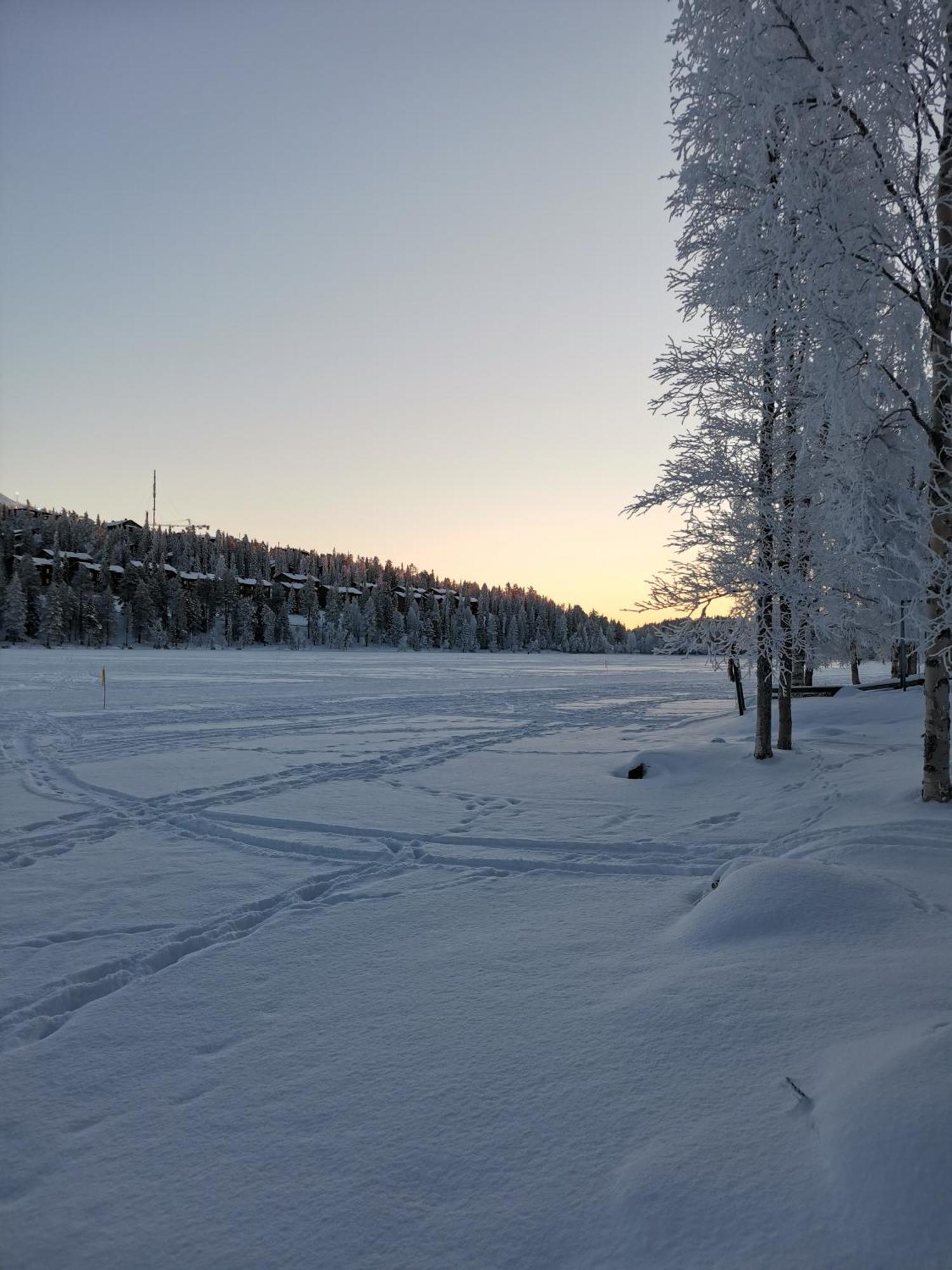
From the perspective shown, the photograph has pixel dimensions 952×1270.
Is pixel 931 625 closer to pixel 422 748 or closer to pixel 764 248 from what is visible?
pixel 764 248

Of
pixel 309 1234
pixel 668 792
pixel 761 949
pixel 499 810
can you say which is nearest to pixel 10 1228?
pixel 309 1234

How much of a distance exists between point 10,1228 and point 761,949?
12.7 feet

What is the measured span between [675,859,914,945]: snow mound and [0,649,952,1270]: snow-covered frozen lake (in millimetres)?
24

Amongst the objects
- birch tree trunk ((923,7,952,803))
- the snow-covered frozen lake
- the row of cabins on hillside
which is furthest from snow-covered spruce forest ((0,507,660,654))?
birch tree trunk ((923,7,952,803))

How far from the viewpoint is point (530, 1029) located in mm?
3555

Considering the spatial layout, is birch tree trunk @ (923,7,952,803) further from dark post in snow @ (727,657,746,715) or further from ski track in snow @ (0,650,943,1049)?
dark post in snow @ (727,657,746,715)

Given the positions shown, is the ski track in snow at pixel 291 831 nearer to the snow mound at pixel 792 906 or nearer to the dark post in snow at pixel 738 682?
the snow mound at pixel 792 906

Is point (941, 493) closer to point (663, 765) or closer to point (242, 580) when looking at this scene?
point (663, 765)

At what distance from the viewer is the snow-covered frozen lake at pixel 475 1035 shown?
233cm

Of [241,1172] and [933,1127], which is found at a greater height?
[933,1127]

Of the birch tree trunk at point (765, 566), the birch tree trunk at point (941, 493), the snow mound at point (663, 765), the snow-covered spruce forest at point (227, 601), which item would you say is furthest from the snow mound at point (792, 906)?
the snow-covered spruce forest at point (227, 601)

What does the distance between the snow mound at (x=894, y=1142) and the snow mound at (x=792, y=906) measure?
5.26 ft

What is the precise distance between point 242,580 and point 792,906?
5784 inches

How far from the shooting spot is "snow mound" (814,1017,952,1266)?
2.10 meters
